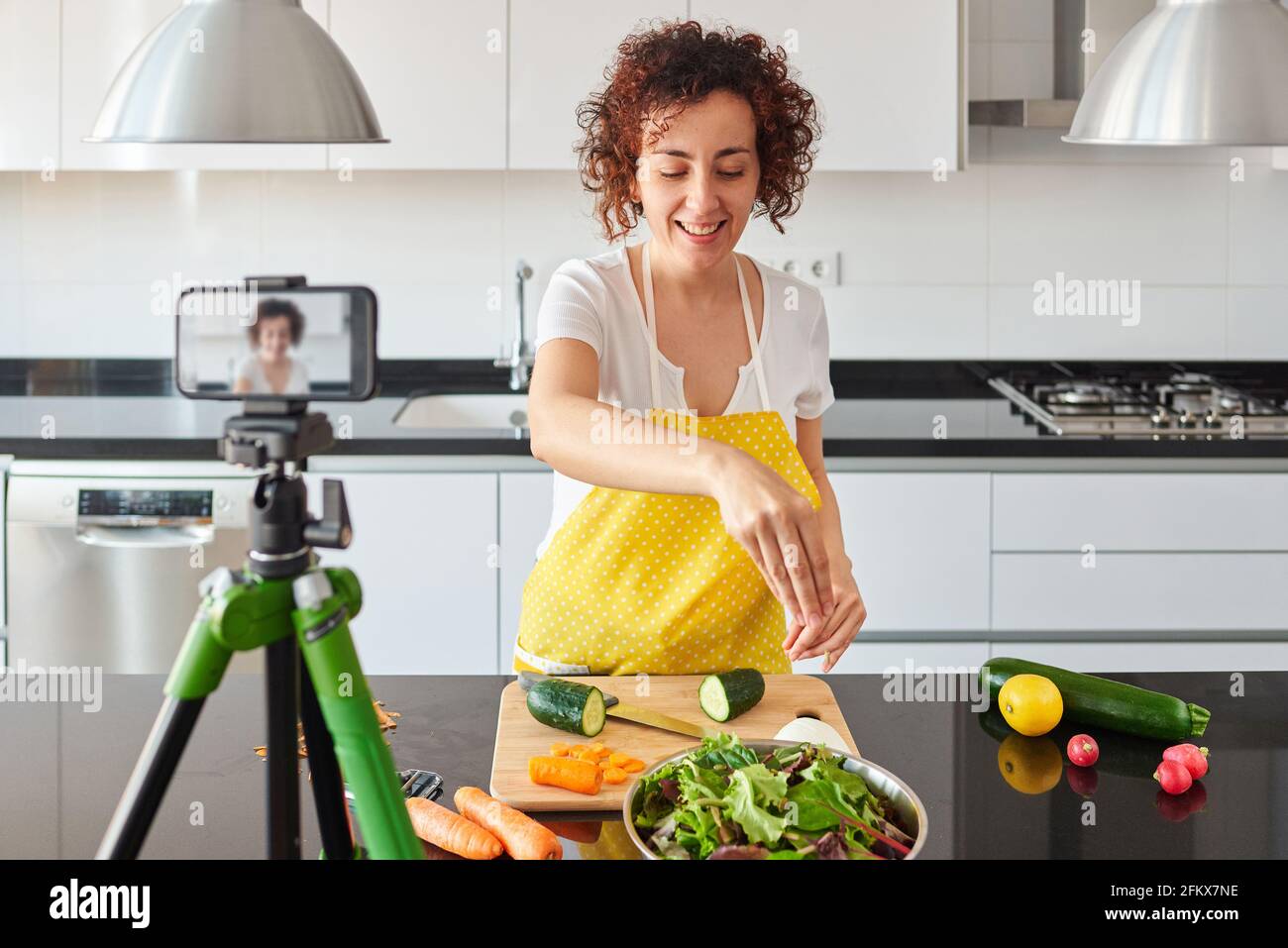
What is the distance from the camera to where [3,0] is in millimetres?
3037

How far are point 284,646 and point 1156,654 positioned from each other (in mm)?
2474

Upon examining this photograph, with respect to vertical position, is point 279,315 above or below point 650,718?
above

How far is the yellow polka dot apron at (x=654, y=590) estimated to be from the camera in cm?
182

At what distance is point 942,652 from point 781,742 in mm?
1738

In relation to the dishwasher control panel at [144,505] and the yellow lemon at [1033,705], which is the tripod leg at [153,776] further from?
the dishwasher control panel at [144,505]

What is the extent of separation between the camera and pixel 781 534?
1.21 m

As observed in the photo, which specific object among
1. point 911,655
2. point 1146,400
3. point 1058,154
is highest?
point 1058,154

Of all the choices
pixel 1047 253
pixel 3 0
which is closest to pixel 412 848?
pixel 3 0

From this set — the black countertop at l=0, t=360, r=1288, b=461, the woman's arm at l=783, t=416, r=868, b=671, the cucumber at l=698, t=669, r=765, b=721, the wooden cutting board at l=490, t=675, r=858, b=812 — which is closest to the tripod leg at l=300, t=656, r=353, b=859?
Result: the wooden cutting board at l=490, t=675, r=858, b=812

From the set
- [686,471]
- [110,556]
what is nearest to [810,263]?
[110,556]

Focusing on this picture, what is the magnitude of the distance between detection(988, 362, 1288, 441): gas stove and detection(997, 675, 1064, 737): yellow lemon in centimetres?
151

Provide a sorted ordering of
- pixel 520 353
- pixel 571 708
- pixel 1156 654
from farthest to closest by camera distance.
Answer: pixel 520 353 < pixel 1156 654 < pixel 571 708

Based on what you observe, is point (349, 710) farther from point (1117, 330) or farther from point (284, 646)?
point (1117, 330)
